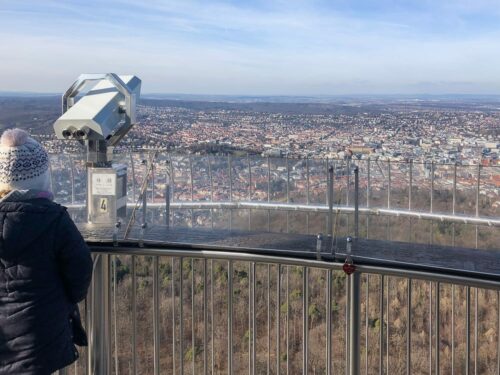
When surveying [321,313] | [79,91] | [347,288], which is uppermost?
[79,91]

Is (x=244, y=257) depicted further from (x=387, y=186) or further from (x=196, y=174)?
(x=387, y=186)

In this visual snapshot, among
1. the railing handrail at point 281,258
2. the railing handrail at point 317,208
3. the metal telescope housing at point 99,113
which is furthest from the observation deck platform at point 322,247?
the railing handrail at point 317,208

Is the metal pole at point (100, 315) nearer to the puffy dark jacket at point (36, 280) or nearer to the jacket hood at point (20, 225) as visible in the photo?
the puffy dark jacket at point (36, 280)

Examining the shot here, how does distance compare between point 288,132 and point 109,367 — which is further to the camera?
point 288,132

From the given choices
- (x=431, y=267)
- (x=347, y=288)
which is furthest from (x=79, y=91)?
(x=431, y=267)

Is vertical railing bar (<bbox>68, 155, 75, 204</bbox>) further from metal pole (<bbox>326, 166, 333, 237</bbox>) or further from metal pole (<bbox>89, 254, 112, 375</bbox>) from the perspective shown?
metal pole (<bbox>326, 166, 333, 237</bbox>)

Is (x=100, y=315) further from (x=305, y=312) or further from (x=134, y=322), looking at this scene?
(x=305, y=312)

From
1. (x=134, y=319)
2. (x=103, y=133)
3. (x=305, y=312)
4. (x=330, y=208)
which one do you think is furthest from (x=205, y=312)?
(x=103, y=133)
